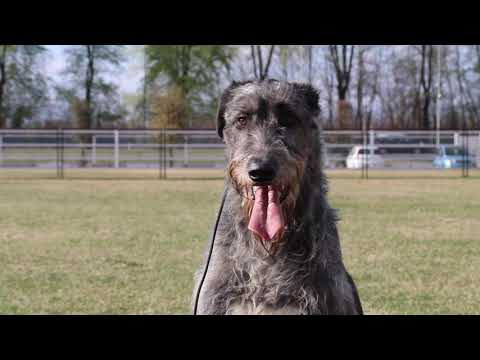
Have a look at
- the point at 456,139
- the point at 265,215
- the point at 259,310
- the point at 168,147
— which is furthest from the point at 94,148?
the point at 259,310

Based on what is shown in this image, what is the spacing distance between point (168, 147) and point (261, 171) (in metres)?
33.1

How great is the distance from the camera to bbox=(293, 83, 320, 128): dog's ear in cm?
389

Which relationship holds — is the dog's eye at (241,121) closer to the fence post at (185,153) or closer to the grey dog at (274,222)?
the grey dog at (274,222)

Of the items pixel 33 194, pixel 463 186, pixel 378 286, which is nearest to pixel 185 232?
pixel 378 286

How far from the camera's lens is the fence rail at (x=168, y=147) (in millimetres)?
34594

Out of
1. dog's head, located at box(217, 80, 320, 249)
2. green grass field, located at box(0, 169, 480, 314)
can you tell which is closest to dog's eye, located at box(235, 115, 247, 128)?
dog's head, located at box(217, 80, 320, 249)

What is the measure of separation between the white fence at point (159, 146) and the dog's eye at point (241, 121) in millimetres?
30025

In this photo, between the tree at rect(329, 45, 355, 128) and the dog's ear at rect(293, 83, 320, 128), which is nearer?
the dog's ear at rect(293, 83, 320, 128)

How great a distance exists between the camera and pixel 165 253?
8984 mm

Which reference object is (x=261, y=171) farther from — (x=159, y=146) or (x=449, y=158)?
(x=449, y=158)

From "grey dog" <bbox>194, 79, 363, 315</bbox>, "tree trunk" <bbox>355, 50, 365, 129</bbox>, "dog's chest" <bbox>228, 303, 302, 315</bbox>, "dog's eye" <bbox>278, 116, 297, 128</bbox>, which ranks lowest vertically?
"dog's chest" <bbox>228, 303, 302, 315</bbox>

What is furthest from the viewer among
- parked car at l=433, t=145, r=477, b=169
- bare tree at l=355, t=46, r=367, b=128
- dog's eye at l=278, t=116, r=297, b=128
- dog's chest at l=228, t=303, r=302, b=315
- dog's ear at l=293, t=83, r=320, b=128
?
bare tree at l=355, t=46, r=367, b=128

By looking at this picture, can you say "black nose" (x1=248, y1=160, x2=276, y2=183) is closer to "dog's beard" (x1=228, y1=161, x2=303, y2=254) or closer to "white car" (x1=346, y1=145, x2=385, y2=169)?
"dog's beard" (x1=228, y1=161, x2=303, y2=254)

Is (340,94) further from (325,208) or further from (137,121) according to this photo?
(325,208)
